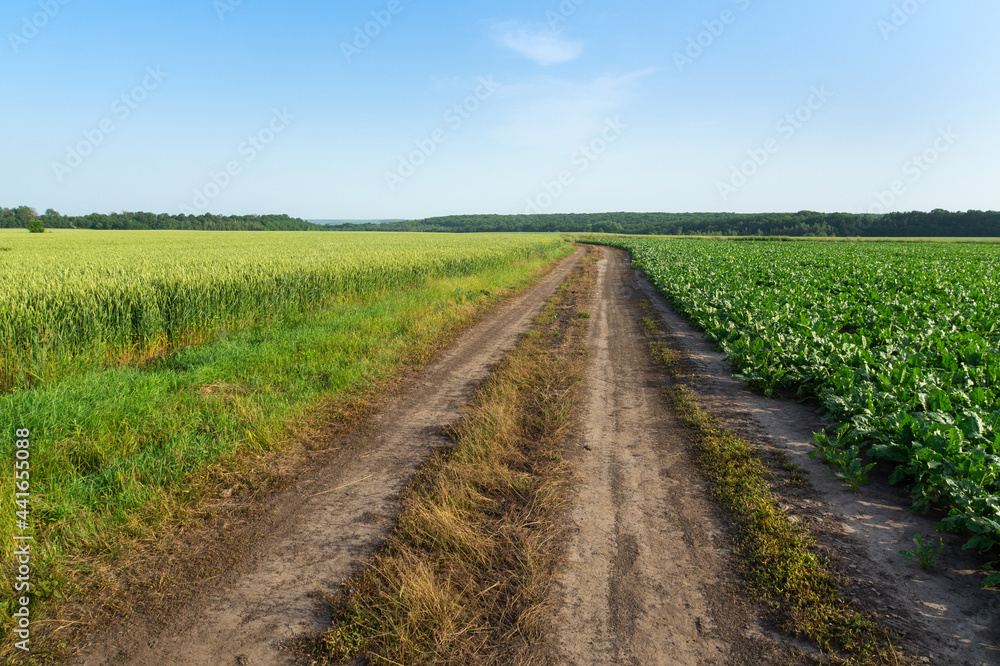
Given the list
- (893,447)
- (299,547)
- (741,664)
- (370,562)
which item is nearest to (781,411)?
(893,447)

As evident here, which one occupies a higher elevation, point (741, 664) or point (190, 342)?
point (190, 342)

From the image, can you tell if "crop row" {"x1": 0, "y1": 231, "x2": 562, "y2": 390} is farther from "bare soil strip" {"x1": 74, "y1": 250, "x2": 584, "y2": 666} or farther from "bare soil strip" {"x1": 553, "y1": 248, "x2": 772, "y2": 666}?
"bare soil strip" {"x1": 553, "y1": 248, "x2": 772, "y2": 666}

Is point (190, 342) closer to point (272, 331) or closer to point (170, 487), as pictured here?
point (272, 331)

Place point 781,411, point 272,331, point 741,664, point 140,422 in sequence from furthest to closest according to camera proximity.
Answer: point 272,331
point 781,411
point 140,422
point 741,664

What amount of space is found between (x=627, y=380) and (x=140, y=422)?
6.94m

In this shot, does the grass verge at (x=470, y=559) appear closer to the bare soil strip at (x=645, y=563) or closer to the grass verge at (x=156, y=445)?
the bare soil strip at (x=645, y=563)

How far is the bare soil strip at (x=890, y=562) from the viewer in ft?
9.02

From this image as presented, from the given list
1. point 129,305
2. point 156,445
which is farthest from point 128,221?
point 156,445

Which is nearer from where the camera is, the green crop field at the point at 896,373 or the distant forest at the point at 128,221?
the green crop field at the point at 896,373

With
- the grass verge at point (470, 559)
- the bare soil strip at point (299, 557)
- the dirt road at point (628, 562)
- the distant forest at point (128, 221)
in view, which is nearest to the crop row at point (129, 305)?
the bare soil strip at point (299, 557)

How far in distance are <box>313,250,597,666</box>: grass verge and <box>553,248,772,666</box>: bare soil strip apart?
0.23 metres

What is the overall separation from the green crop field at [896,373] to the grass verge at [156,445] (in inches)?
240

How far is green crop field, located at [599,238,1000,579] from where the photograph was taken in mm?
3973

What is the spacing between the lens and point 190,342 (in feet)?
30.2
